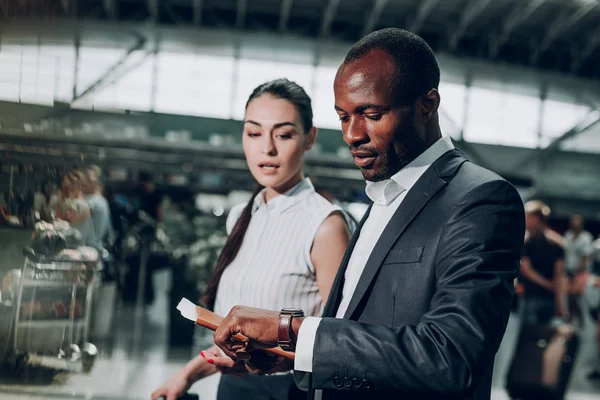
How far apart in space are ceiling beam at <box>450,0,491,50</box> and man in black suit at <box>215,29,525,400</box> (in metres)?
21.5

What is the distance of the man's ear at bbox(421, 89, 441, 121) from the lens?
1.32 meters

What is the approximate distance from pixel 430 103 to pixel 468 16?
21.7 metres

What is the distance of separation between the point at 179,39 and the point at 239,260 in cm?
1865

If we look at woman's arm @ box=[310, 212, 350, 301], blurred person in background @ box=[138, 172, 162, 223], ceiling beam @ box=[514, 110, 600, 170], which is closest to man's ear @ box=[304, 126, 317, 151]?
woman's arm @ box=[310, 212, 350, 301]

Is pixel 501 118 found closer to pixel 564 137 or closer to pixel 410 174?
pixel 564 137

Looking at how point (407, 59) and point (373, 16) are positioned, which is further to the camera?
point (373, 16)

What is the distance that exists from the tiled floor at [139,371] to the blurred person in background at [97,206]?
1.85 feet

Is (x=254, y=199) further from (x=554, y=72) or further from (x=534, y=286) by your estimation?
(x=554, y=72)

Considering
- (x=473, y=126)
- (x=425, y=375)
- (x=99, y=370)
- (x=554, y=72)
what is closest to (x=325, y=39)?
(x=473, y=126)

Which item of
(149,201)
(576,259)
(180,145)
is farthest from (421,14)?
(149,201)

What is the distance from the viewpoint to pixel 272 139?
6.39ft

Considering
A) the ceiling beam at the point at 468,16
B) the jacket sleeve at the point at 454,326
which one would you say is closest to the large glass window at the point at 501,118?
the ceiling beam at the point at 468,16

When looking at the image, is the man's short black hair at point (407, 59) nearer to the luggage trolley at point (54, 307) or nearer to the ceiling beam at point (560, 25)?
the luggage trolley at point (54, 307)

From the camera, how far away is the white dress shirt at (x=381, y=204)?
137 cm
